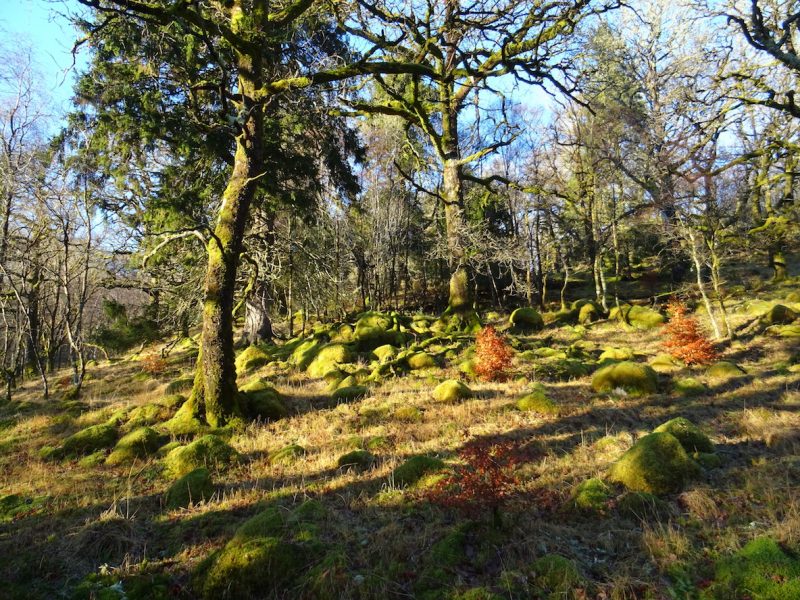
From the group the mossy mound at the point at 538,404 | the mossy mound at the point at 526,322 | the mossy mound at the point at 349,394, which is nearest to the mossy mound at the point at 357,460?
the mossy mound at the point at 349,394

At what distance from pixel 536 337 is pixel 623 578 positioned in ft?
39.5

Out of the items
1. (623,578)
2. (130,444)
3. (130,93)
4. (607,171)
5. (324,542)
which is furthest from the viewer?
(607,171)

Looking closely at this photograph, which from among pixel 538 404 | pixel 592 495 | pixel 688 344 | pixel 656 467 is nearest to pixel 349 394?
pixel 538 404

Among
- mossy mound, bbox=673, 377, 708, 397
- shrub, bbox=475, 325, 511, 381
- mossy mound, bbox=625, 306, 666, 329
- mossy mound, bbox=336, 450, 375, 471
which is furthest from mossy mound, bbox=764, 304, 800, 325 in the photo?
mossy mound, bbox=336, 450, 375, 471

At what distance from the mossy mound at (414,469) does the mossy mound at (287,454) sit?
166 cm

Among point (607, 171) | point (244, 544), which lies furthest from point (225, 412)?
point (607, 171)

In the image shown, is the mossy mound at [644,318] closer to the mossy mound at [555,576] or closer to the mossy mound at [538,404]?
the mossy mound at [538,404]

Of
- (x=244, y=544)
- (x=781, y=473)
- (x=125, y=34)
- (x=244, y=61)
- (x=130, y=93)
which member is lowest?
(x=781, y=473)

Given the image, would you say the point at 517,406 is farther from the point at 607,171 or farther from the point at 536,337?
the point at 607,171

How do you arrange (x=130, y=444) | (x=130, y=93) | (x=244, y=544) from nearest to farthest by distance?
1. (x=244, y=544)
2. (x=130, y=444)
3. (x=130, y=93)

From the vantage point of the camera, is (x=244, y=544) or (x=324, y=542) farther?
(x=324, y=542)

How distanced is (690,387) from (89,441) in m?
11.0

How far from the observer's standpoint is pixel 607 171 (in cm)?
1880

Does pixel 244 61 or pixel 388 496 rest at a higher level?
pixel 244 61
